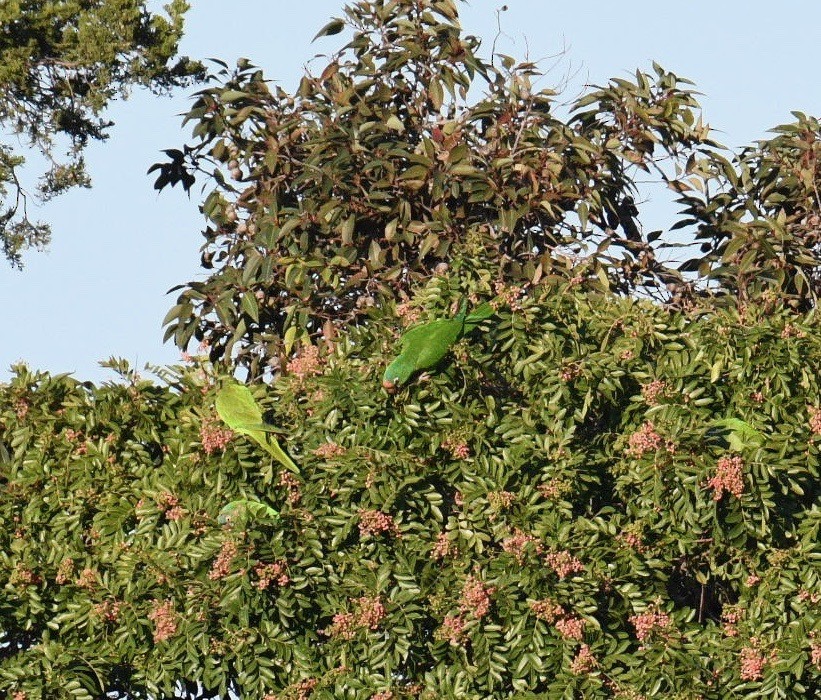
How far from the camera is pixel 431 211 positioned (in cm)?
797

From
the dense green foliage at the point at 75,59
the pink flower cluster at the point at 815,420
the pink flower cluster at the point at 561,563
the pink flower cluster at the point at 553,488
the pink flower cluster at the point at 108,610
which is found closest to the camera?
the pink flower cluster at the point at 561,563

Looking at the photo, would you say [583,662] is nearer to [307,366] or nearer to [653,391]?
[653,391]

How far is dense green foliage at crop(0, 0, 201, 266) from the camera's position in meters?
13.4

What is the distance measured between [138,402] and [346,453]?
1262 mm

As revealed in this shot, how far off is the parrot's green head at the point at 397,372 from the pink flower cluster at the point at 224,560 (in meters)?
0.96

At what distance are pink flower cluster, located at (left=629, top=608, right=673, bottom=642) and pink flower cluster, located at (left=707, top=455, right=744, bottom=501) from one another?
2.12ft

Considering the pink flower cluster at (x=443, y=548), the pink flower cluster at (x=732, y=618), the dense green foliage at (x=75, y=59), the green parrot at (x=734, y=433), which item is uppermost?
the dense green foliage at (x=75, y=59)

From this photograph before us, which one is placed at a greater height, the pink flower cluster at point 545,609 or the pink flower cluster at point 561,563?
the pink flower cluster at point 561,563

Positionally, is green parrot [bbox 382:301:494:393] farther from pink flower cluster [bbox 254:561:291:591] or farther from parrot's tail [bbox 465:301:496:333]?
pink flower cluster [bbox 254:561:291:591]

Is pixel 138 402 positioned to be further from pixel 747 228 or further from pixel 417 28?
pixel 747 228

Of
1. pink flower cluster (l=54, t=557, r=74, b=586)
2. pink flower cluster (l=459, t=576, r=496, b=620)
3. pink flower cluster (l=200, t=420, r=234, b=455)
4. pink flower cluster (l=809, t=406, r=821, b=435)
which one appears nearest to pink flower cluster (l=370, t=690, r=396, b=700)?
pink flower cluster (l=459, t=576, r=496, b=620)

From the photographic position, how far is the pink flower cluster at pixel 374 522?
20.1 feet

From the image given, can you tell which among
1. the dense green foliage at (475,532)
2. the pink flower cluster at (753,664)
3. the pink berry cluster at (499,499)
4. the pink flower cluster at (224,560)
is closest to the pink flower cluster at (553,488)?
the dense green foliage at (475,532)

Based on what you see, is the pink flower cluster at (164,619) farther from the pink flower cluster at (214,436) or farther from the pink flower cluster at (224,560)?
the pink flower cluster at (214,436)
